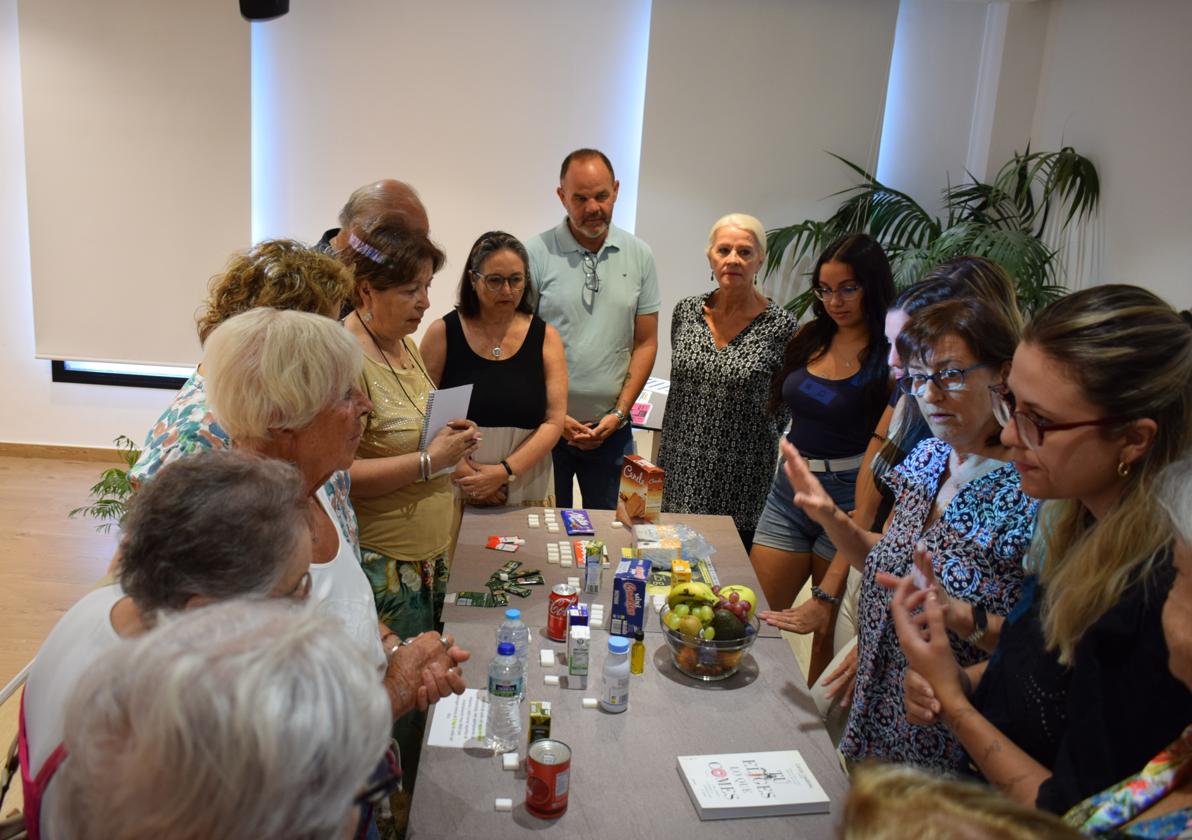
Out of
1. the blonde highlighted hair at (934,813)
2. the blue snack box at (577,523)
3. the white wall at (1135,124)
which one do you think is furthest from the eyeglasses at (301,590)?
the white wall at (1135,124)

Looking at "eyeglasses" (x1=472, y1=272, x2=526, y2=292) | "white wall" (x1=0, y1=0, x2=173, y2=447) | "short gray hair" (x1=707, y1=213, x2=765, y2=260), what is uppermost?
"short gray hair" (x1=707, y1=213, x2=765, y2=260)

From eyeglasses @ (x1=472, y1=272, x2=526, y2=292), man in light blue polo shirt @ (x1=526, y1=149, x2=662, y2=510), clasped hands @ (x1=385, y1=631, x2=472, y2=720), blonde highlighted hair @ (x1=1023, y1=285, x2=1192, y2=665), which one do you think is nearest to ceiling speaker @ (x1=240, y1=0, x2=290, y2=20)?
man in light blue polo shirt @ (x1=526, y1=149, x2=662, y2=510)

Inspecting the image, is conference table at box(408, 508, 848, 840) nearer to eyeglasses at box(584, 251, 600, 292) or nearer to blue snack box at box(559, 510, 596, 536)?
blue snack box at box(559, 510, 596, 536)

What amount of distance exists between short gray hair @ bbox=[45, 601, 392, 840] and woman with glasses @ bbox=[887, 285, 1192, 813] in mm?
985

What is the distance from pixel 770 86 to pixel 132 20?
383 centimetres

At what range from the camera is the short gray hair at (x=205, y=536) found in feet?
3.78

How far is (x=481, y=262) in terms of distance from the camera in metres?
2.98

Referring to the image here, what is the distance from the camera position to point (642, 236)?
541 cm

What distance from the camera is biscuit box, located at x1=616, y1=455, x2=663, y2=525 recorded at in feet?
Result: 9.34

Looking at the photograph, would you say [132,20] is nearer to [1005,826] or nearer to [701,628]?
[701,628]

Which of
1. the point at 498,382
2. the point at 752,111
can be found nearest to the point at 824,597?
the point at 498,382

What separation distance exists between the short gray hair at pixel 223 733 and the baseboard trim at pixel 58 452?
5.63 m

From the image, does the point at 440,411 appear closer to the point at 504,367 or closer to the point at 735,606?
the point at 504,367

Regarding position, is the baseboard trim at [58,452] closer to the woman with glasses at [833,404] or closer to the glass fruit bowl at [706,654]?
the woman with glasses at [833,404]
